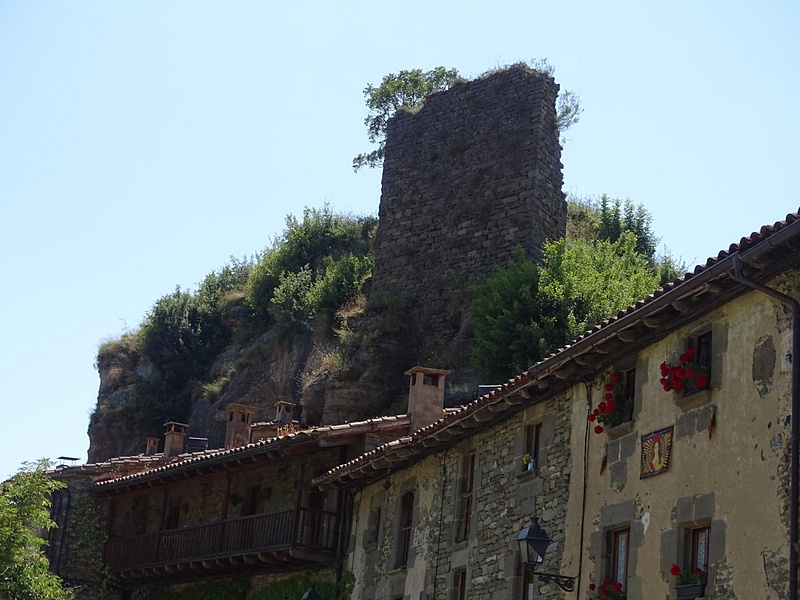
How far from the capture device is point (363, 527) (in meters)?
26.1

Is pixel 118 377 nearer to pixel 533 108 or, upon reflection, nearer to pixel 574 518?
pixel 533 108

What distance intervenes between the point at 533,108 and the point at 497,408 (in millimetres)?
21869

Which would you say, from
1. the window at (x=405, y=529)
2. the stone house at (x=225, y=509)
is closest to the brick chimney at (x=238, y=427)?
the stone house at (x=225, y=509)

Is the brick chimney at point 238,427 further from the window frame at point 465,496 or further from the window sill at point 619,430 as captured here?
the window sill at point 619,430

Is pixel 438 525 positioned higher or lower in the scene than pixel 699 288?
lower

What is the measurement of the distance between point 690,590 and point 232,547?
15.5m

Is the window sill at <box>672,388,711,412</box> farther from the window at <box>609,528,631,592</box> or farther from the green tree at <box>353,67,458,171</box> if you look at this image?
the green tree at <box>353,67,458,171</box>

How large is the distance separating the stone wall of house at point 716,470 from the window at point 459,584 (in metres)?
3.98

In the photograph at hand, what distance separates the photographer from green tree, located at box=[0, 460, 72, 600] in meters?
27.3

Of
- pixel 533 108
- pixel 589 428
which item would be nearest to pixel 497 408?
pixel 589 428

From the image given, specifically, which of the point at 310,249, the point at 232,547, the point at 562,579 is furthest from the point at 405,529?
the point at 310,249

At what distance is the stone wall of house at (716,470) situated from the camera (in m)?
14.2

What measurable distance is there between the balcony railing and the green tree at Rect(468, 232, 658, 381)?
7862 mm

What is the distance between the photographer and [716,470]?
50.2 ft
